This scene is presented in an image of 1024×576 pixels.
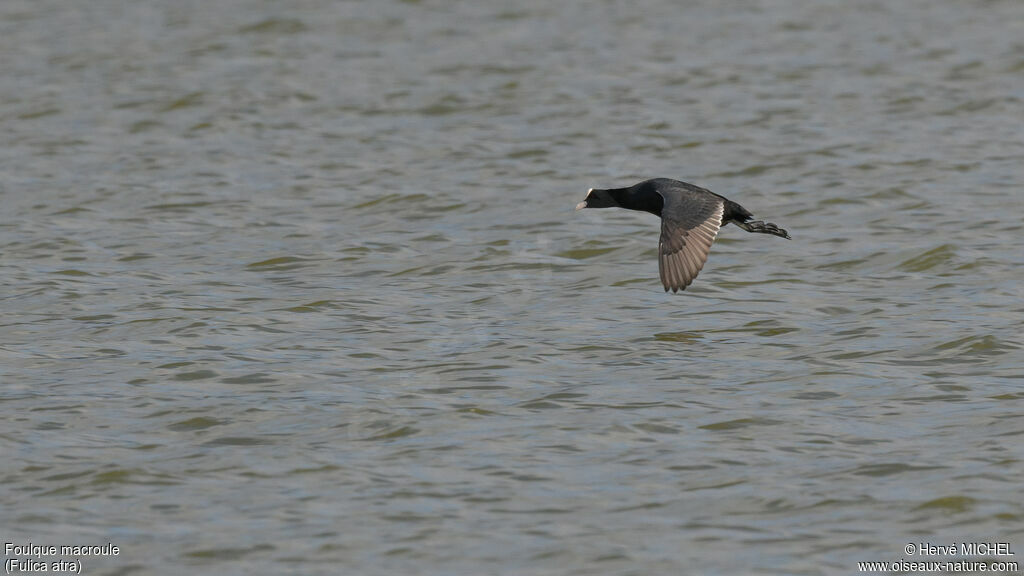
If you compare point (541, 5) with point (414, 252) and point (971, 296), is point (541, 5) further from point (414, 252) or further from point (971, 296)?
point (971, 296)

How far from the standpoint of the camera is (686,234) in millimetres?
12406

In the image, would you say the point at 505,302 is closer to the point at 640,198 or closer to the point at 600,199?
the point at 600,199

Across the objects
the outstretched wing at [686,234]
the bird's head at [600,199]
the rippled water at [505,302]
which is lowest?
the rippled water at [505,302]

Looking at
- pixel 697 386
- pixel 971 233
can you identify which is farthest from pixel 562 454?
pixel 971 233

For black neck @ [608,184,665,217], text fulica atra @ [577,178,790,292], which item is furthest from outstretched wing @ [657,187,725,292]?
black neck @ [608,184,665,217]

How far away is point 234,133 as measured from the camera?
2097cm

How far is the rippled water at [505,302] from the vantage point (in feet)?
28.5

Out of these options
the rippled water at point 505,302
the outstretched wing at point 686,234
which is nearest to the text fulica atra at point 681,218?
the outstretched wing at point 686,234

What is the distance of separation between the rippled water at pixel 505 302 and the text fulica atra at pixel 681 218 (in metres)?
0.58

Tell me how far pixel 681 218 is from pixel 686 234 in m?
0.28

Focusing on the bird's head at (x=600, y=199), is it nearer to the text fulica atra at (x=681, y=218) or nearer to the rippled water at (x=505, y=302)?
the text fulica atra at (x=681, y=218)

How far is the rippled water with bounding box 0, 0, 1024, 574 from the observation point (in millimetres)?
8672

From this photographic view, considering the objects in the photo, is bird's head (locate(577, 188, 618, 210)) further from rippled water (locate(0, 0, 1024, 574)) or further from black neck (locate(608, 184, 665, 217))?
rippled water (locate(0, 0, 1024, 574))

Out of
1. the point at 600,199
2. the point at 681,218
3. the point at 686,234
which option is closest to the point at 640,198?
the point at 600,199
